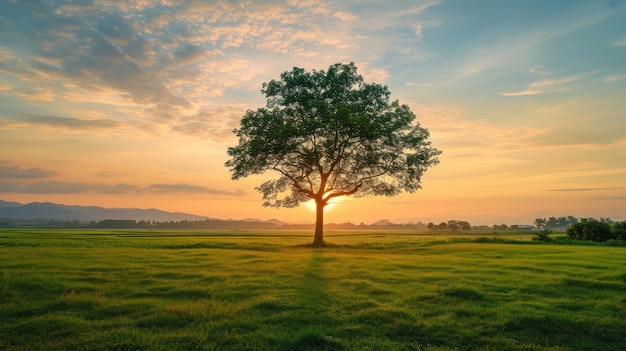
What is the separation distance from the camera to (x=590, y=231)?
6166 centimetres

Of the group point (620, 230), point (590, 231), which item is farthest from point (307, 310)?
point (620, 230)

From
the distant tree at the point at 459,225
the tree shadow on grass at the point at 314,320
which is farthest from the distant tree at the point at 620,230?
the distant tree at the point at 459,225

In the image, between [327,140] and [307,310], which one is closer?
[307,310]

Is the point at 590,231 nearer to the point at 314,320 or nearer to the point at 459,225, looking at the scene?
the point at 314,320

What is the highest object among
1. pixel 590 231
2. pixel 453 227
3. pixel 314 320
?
pixel 590 231

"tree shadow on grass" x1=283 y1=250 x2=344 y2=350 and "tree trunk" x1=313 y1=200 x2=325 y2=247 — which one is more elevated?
"tree trunk" x1=313 y1=200 x2=325 y2=247

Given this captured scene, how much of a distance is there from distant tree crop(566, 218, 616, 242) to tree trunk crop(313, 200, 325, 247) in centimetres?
4759

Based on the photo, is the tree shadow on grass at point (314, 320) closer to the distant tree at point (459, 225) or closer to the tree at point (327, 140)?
the tree at point (327, 140)

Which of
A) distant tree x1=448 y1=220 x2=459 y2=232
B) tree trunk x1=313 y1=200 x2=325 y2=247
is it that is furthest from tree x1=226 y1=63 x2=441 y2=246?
distant tree x1=448 y1=220 x2=459 y2=232

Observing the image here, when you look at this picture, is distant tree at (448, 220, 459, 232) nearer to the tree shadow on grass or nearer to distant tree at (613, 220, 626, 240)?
distant tree at (613, 220, 626, 240)

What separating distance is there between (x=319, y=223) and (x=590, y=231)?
48.5m

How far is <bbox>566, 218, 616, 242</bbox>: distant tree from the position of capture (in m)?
59.9

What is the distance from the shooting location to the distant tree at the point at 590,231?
196 ft

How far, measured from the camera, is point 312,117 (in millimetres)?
43062
